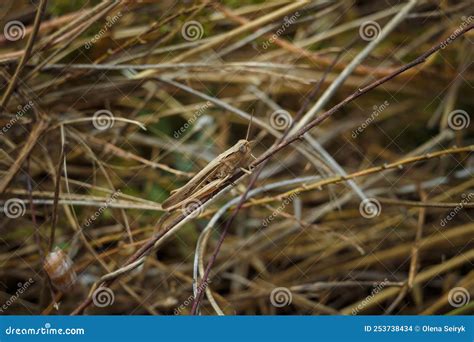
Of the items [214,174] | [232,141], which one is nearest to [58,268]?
[214,174]

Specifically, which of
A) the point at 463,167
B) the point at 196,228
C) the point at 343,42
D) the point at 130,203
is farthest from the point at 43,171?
the point at 463,167

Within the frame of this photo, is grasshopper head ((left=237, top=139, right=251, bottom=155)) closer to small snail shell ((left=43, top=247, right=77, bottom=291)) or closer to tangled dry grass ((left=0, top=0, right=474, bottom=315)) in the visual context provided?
tangled dry grass ((left=0, top=0, right=474, bottom=315))

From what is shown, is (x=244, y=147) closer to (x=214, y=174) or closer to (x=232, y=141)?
(x=214, y=174)

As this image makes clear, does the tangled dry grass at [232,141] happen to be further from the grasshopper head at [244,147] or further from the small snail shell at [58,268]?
the grasshopper head at [244,147]

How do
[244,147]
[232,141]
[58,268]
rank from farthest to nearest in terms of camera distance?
[232,141], [58,268], [244,147]

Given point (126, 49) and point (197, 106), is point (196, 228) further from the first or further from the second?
point (126, 49)

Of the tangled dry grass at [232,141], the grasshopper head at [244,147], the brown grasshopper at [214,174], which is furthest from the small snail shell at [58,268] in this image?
the grasshopper head at [244,147]

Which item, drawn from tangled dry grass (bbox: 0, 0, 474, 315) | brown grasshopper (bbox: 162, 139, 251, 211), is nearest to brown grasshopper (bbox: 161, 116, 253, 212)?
brown grasshopper (bbox: 162, 139, 251, 211)
